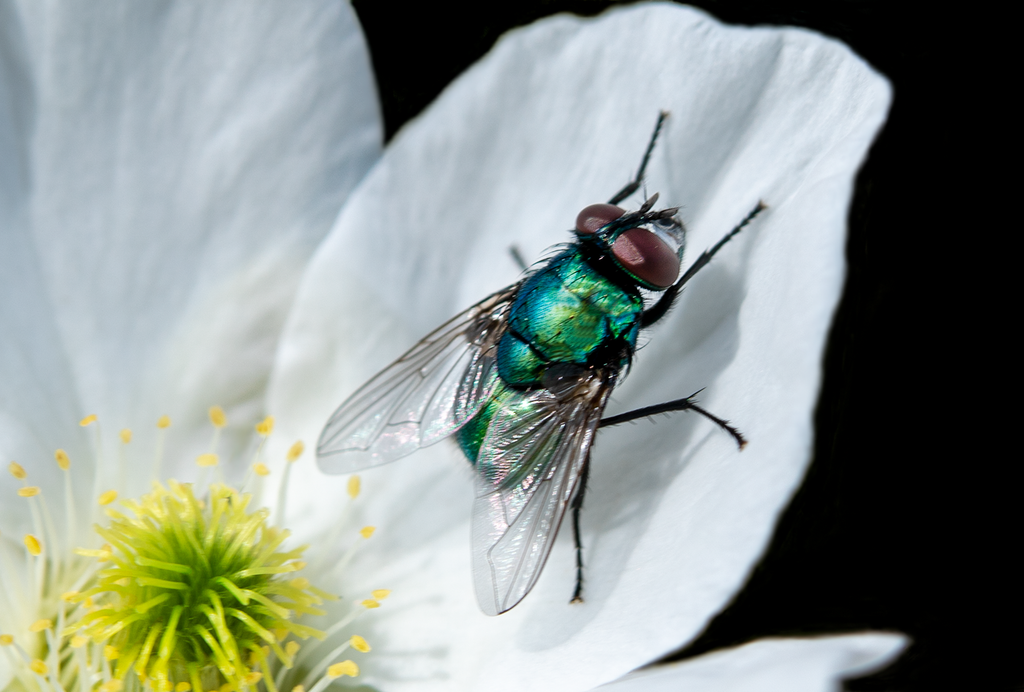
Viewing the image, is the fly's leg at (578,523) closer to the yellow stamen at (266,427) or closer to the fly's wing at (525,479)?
the fly's wing at (525,479)

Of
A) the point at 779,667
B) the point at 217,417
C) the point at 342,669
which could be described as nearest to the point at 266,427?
the point at 217,417

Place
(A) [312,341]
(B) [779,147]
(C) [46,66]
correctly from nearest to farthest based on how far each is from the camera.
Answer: (B) [779,147]
(C) [46,66]
(A) [312,341]

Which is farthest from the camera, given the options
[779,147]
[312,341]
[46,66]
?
[312,341]

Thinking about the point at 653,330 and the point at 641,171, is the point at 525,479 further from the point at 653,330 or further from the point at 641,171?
the point at 641,171

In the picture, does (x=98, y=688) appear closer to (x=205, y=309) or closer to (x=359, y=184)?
(x=205, y=309)

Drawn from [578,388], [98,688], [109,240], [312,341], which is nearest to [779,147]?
[578,388]

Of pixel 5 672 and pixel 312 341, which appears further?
pixel 312 341
